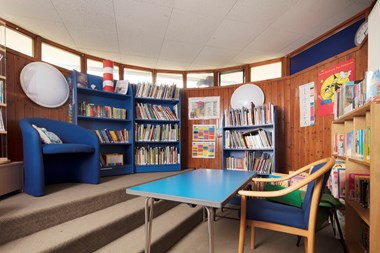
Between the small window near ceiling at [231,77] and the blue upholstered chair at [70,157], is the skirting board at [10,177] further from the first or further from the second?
the small window near ceiling at [231,77]

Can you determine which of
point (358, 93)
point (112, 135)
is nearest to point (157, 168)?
point (112, 135)

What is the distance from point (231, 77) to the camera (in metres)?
4.03

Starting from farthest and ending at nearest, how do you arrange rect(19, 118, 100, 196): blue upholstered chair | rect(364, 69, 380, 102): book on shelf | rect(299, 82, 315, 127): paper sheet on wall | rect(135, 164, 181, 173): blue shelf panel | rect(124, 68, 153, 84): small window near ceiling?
rect(124, 68, 153, 84): small window near ceiling, rect(135, 164, 181, 173): blue shelf panel, rect(299, 82, 315, 127): paper sheet on wall, rect(19, 118, 100, 196): blue upholstered chair, rect(364, 69, 380, 102): book on shelf

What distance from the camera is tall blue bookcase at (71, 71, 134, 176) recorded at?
291cm

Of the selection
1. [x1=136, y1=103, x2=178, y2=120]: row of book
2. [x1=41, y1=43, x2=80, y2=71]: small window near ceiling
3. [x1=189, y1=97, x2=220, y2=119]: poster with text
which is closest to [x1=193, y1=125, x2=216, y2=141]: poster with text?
[x1=189, y1=97, x2=220, y2=119]: poster with text

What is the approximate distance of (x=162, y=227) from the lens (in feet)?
6.06

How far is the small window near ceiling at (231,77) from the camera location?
12.9 ft

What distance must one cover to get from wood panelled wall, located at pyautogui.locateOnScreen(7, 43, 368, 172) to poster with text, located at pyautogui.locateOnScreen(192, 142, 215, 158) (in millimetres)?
94

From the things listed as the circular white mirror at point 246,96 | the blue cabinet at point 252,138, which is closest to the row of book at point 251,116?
the blue cabinet at point 252,138

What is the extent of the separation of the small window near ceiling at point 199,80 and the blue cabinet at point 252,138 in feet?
3.40

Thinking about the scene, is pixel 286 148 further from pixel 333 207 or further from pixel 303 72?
pixel 333 207

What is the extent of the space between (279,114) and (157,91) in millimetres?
2311

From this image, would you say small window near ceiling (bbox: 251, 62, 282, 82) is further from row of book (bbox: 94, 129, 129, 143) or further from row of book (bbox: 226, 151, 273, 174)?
row of book (bbox: 94, 129, 129, 143)

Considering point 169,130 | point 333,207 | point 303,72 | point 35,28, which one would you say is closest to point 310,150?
point 303,72
